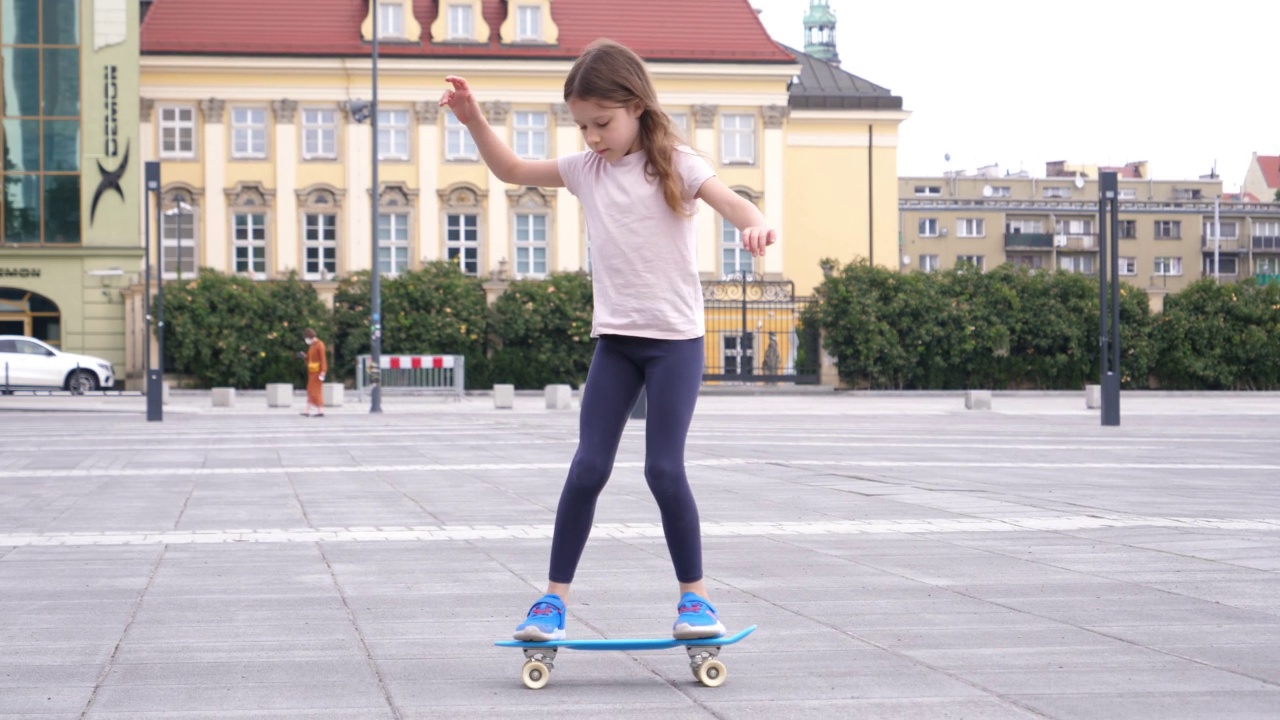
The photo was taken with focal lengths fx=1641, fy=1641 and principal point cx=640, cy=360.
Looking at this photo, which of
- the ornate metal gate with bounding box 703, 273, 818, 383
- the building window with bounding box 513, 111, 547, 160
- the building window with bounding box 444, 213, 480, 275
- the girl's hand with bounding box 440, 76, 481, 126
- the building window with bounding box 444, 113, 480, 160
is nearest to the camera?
the girl's hand with bounding box 440, 76, 481, 126

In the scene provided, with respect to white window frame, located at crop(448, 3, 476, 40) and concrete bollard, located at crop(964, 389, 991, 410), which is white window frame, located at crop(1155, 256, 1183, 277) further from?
concrete bollard, located at crop(964, 389, 991, 410)

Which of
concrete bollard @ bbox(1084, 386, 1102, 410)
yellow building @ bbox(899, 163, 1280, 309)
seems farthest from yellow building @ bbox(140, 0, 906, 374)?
yellow building @ bbox(899, 163, 1280, 309)

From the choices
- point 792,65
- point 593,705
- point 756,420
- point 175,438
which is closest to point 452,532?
point 593,705

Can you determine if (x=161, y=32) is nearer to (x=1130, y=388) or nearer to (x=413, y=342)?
(x=413, y=342)

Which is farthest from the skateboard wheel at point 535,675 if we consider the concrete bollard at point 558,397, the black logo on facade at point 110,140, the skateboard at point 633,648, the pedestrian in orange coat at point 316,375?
the black logo on facade at point 110,140

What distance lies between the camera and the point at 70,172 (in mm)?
49500

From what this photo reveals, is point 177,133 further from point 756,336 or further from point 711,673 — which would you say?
point 711,673

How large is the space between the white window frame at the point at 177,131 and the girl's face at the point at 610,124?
52.2 meters

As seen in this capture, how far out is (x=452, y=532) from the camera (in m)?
9.30

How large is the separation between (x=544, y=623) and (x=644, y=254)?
115 centimetres

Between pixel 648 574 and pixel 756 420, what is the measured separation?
65.5 feet

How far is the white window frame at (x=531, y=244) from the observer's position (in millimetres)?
56406

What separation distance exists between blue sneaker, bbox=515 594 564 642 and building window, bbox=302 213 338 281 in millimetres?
51576

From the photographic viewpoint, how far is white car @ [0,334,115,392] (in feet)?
139
